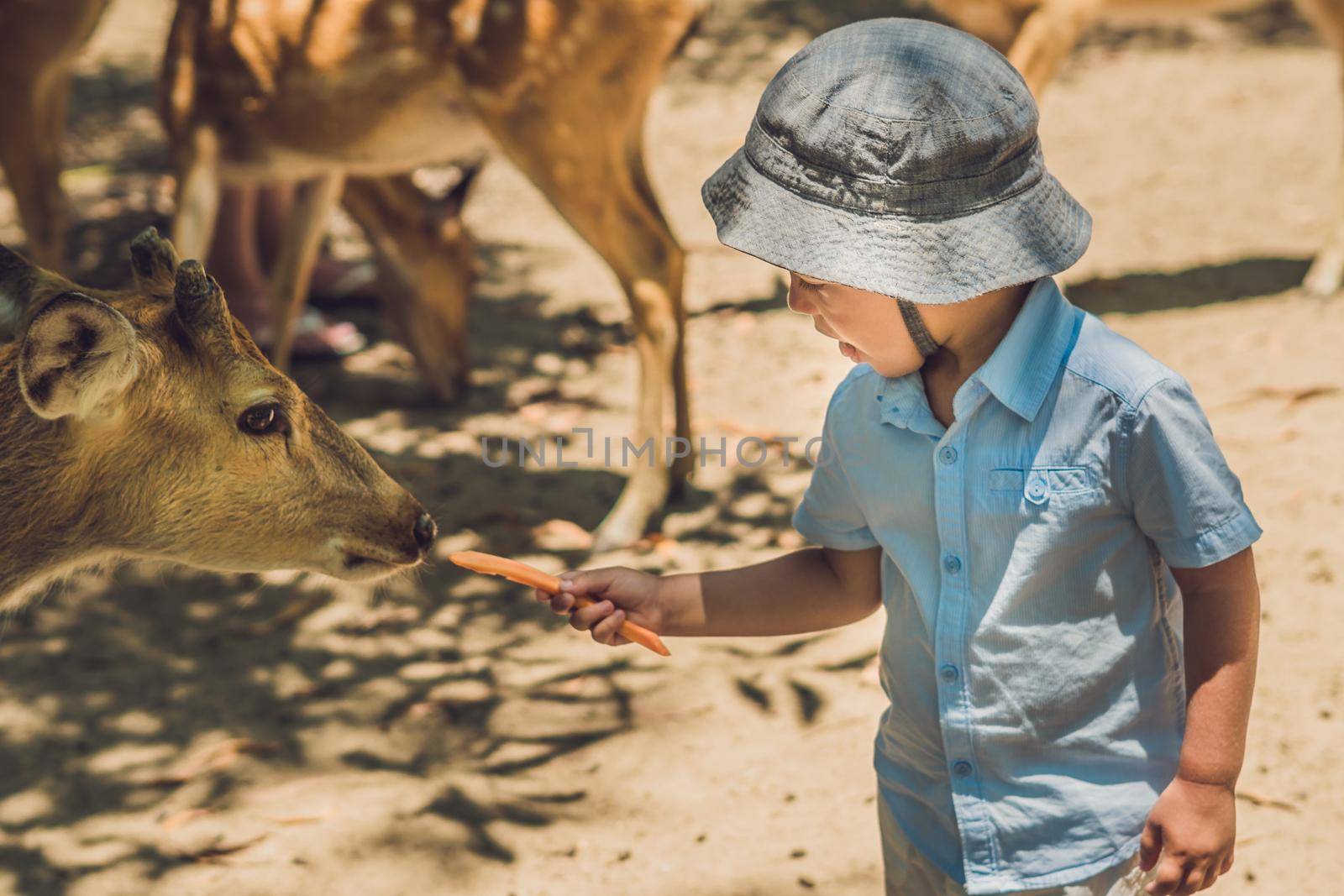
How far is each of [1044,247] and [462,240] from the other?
4.37 m

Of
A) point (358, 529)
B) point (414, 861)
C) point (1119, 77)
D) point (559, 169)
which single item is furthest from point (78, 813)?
point (1119, 77)

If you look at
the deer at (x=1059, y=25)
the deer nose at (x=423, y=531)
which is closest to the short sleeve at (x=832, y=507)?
the deer nose at (x=423, y=531)

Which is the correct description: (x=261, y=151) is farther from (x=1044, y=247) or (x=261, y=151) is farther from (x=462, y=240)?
(x=1044, y=247)

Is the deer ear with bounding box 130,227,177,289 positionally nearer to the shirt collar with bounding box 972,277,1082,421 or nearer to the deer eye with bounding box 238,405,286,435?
the deer eye with bounding box 238,405,286,435

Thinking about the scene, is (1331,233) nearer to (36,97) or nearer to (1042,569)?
(1042,569)

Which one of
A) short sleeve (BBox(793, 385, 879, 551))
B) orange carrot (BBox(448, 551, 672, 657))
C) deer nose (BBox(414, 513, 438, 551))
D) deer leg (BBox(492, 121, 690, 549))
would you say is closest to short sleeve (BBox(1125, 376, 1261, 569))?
short sleeve (BBox(793, 385, 879, 551))

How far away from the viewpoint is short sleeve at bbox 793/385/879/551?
7.20 feet

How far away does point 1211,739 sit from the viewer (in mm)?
1902

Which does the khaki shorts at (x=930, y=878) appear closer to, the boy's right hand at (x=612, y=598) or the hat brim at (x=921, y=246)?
the boy's right hand at (x=612, y=598)

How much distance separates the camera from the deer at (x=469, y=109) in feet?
14.9

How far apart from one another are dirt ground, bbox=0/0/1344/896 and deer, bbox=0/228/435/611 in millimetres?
1071

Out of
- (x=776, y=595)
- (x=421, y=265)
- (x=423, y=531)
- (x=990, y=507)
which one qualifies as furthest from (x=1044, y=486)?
(x=421, y=265)

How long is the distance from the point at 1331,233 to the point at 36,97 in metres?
5.75

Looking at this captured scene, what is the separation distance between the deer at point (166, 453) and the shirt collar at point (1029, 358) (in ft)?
4.23
